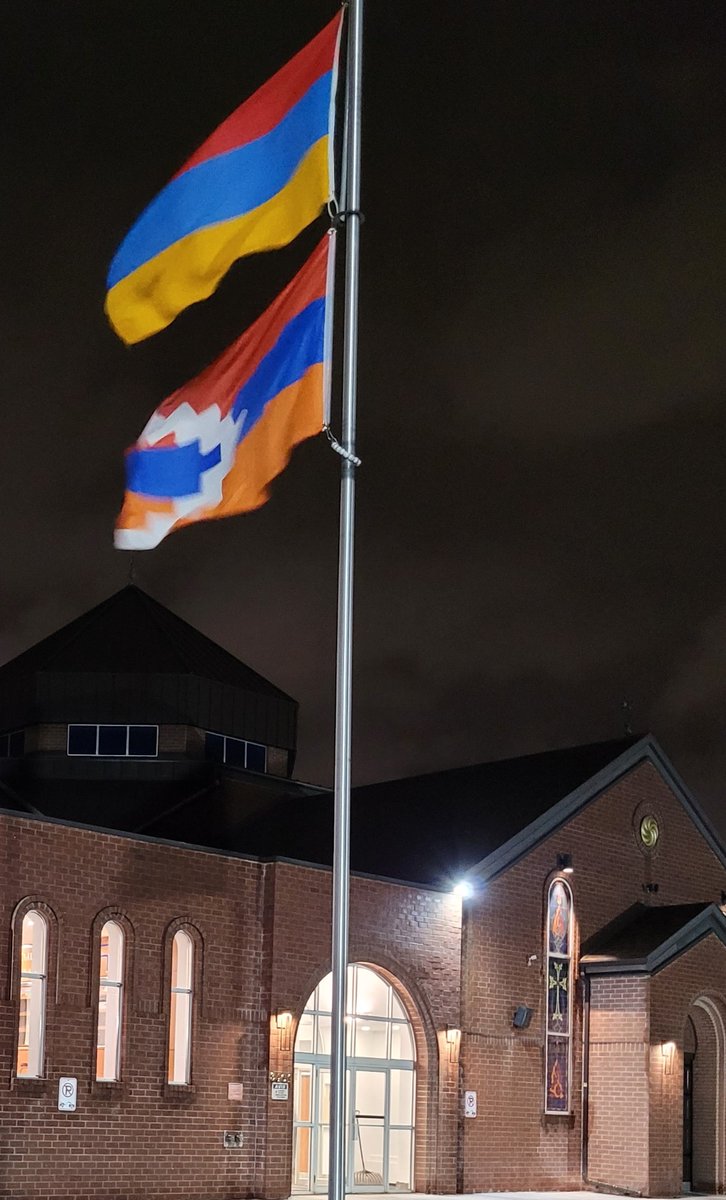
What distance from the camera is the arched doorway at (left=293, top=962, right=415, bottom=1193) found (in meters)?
30.7

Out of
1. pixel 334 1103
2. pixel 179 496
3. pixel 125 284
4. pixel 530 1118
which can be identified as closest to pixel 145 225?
pixel 125 284

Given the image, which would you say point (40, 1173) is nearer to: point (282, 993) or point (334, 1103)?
point (282, 993)

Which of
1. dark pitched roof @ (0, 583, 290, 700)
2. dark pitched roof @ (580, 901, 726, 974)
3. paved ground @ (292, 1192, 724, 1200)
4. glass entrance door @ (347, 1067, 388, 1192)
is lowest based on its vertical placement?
paved ground @ (292, 1192, 724, 1200)

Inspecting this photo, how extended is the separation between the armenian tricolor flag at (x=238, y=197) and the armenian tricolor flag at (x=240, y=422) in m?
0.57

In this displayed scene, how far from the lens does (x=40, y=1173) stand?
26.1 metres

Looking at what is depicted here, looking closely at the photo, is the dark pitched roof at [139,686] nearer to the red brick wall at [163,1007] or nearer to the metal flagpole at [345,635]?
the red brick wall at [163,1007]

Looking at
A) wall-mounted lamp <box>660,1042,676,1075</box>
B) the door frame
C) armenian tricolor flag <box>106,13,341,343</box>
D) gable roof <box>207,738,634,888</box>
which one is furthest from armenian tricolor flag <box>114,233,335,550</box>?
wall-mounted lamp <box>660,1042,676,1075</box>

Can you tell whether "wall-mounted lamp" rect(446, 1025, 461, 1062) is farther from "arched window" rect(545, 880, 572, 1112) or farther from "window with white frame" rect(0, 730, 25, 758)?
"window with white frame" rect(0, 730, 25, 758)

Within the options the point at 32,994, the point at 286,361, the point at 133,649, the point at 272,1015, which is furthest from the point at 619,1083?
the point at 286,361

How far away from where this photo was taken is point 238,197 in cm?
1490

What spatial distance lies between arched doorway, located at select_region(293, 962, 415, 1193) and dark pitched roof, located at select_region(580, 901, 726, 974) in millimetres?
5175

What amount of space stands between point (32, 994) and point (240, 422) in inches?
588

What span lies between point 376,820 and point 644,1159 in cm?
928

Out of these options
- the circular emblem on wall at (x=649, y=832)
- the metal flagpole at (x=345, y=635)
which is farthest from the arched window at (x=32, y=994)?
the circular emblem on wall at (x=649, y=832)
